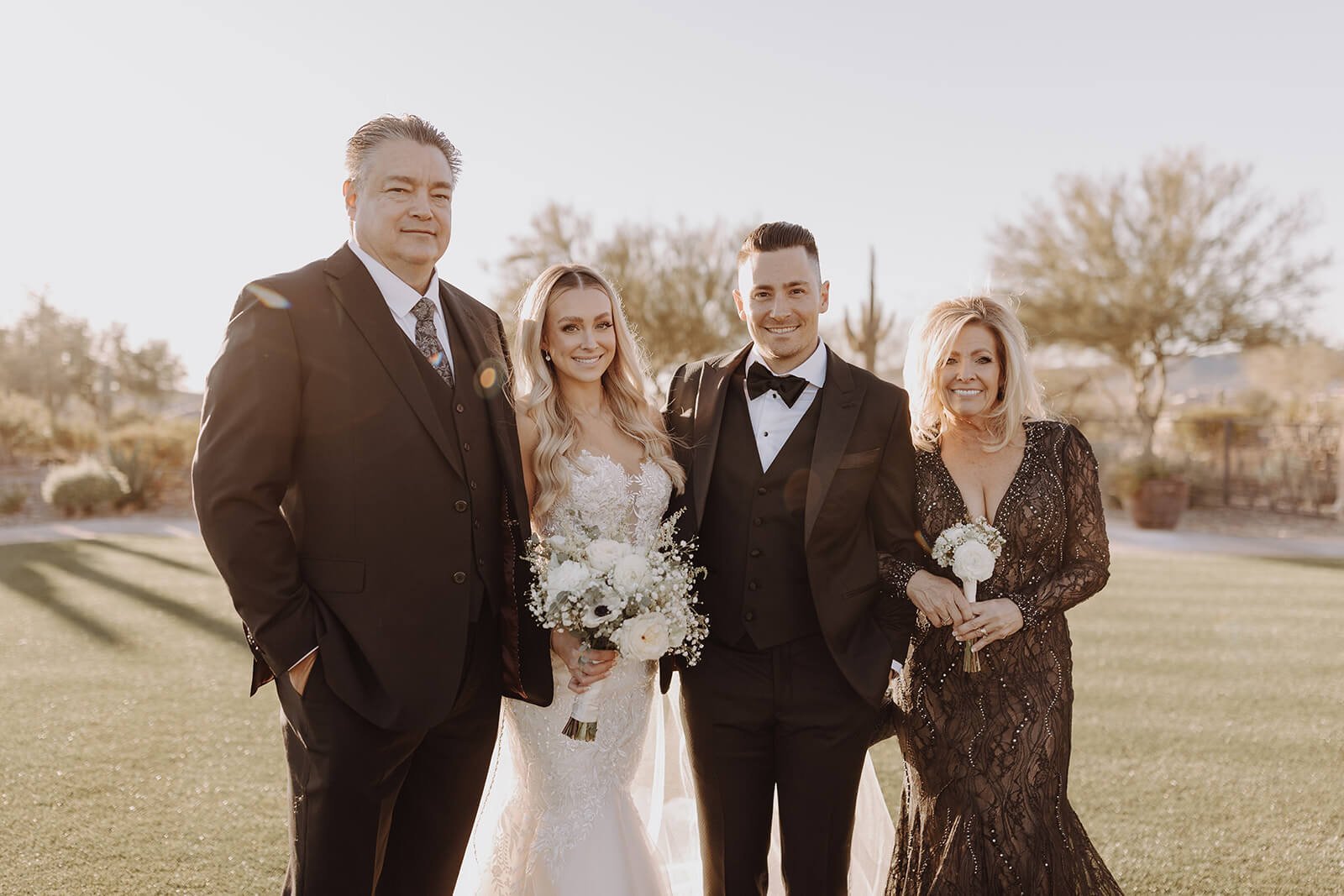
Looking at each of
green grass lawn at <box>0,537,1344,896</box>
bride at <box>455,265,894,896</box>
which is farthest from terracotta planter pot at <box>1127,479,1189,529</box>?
bride at <box>455,265,894,896</box>

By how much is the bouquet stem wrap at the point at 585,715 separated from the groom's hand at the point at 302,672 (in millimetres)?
1048

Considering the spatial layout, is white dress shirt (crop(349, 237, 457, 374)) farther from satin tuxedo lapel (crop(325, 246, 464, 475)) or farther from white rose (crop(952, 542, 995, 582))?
white rose (crop(952, 542, 995, 582))

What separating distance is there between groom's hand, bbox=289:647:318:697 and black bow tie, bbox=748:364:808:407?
180 cm

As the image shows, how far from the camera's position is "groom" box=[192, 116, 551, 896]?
2658 mm

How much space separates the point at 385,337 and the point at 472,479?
51 cm

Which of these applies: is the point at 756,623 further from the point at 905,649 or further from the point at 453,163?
the point at 453,163

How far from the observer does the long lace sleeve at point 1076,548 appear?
3.38 m

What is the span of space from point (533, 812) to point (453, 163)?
238 cm

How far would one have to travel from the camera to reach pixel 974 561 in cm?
317

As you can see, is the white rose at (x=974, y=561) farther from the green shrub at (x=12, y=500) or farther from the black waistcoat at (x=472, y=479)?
the green shrub at (x=12, y=500)

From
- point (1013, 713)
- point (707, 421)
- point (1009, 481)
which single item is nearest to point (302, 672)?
point (707, 421)

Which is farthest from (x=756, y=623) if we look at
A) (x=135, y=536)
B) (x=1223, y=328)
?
(x=1223, y=328)

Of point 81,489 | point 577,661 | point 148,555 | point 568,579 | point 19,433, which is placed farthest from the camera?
point 19,433

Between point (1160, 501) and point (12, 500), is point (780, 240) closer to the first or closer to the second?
point (1160, 501)
